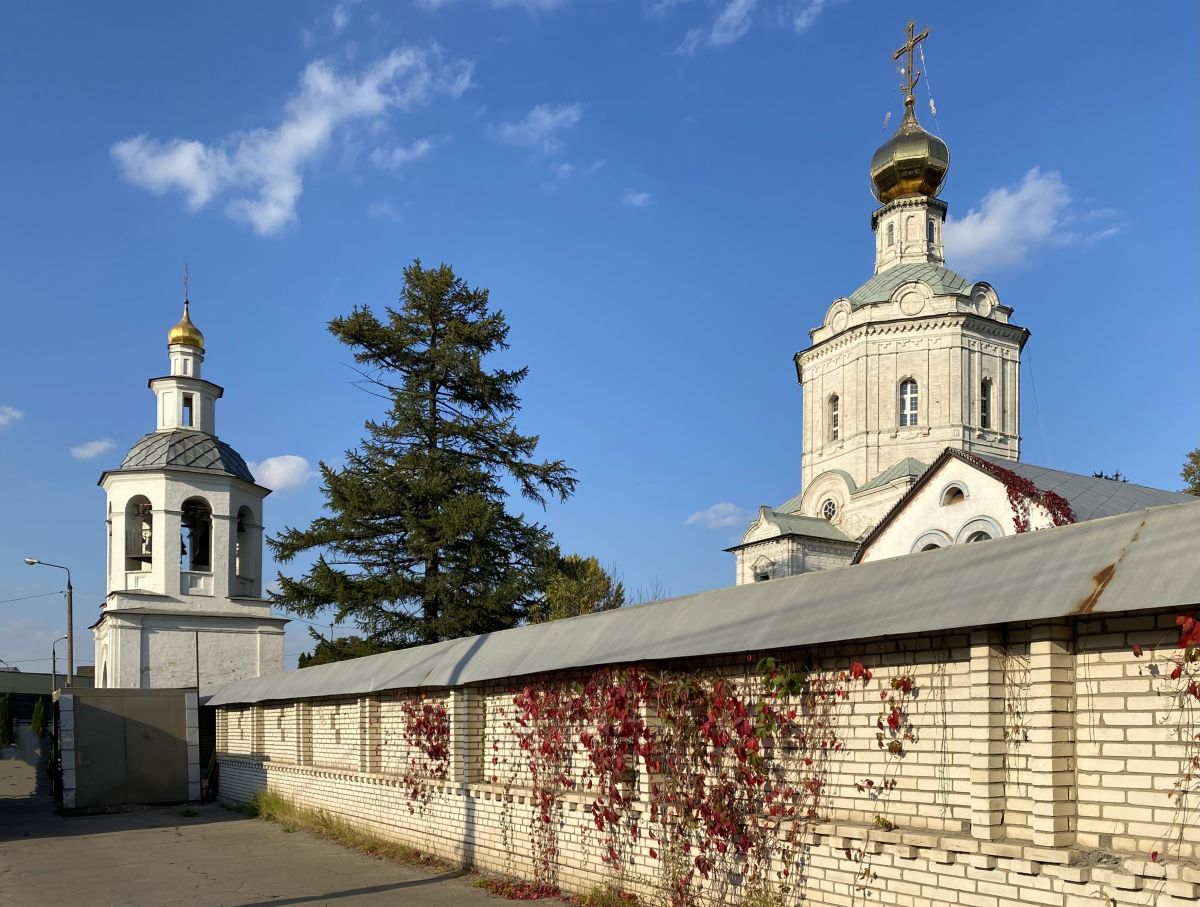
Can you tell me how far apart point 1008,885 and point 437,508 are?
1938 cm

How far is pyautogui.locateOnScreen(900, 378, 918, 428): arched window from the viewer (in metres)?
36.9

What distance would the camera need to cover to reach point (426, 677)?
13383 mm

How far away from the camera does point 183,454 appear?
27.3 meters

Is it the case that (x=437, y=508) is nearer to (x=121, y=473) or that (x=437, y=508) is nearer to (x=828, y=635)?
(x=121, y=473)

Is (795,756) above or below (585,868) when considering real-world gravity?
above

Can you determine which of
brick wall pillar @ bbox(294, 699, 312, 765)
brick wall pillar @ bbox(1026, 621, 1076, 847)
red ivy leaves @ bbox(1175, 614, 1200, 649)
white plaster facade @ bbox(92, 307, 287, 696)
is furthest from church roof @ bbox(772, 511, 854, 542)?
red ivy leaves @ bbox(1175, 614, 1200, 649)

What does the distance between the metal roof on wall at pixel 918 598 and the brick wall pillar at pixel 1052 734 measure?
286 millimetres

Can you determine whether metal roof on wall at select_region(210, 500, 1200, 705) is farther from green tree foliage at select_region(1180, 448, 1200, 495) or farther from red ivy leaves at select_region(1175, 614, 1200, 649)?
green tree foliage at select_region(1180, 448, 1200, 495)

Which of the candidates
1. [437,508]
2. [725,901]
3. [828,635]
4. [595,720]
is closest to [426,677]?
[595,720]

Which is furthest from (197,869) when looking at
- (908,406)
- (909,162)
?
(909,162)

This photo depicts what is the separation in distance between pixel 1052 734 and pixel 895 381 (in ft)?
106

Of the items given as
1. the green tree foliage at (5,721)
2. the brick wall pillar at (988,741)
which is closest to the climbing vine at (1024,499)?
the brick wall pillar at (988,741)

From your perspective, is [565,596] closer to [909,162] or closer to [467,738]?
[467,738]

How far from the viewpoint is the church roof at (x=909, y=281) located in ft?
124
